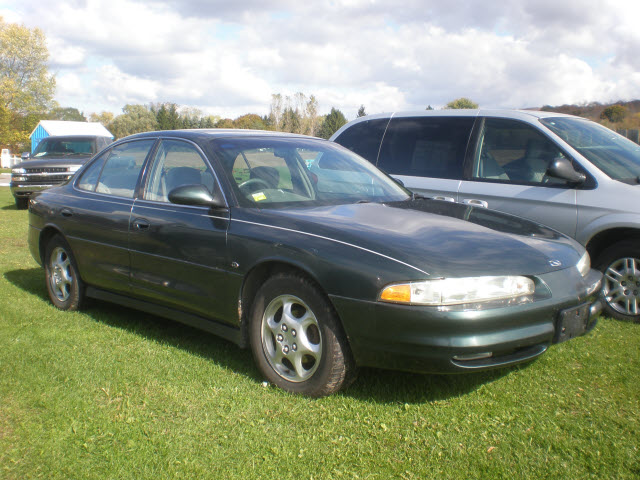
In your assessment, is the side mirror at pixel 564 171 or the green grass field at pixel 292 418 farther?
the side mirror at pixel 564 171

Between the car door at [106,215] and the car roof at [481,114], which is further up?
the car roof at [481,114]

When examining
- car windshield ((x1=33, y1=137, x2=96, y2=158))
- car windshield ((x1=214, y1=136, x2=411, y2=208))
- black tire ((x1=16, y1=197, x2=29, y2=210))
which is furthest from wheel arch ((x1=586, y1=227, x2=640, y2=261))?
black tire ((x1=16, y1=197, x2=29, y2=210))

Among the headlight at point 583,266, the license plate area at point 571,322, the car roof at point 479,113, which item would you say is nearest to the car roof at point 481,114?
the car roof at point 479,113

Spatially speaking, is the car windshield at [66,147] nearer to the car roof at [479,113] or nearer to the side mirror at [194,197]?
the car roof at [479,113]

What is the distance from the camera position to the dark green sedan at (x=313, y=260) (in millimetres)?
3094

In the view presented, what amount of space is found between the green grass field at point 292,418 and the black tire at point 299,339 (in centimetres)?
12

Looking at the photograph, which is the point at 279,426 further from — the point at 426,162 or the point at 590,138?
the point at 590,138

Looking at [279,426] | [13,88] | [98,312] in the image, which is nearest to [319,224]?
[279,426]

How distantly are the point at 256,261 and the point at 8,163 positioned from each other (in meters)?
47.4

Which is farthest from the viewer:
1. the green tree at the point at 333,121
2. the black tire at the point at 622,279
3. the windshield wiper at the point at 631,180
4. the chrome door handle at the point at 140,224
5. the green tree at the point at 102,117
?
the green tree at the point at 102,117

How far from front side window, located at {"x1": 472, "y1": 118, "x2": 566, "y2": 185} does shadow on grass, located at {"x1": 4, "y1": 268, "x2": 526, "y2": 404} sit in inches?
87.4

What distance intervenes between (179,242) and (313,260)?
4.00ft

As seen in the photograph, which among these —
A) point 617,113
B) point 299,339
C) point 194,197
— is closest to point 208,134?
point 194,197

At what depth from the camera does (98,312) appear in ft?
18.0
